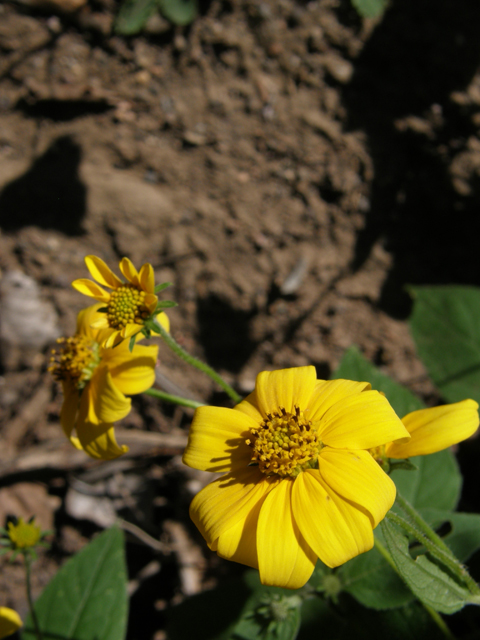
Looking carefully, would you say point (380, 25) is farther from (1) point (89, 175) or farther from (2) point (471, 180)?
(1) point (89, 175)

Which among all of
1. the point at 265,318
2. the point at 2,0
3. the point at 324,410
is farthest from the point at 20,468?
the point at 2,0

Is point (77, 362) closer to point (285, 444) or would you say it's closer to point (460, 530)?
point (285, 444)

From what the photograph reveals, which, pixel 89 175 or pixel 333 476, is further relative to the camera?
pixel 89 175

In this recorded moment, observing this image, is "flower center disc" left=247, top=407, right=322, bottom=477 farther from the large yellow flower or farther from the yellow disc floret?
the yellow disc floret

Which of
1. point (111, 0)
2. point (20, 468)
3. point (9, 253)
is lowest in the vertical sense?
point (20, 468)

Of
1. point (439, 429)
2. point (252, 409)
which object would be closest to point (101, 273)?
point (252, 409)

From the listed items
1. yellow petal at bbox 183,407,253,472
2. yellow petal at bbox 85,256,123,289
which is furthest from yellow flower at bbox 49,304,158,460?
yellow petal at bbox 183,407,253,472
